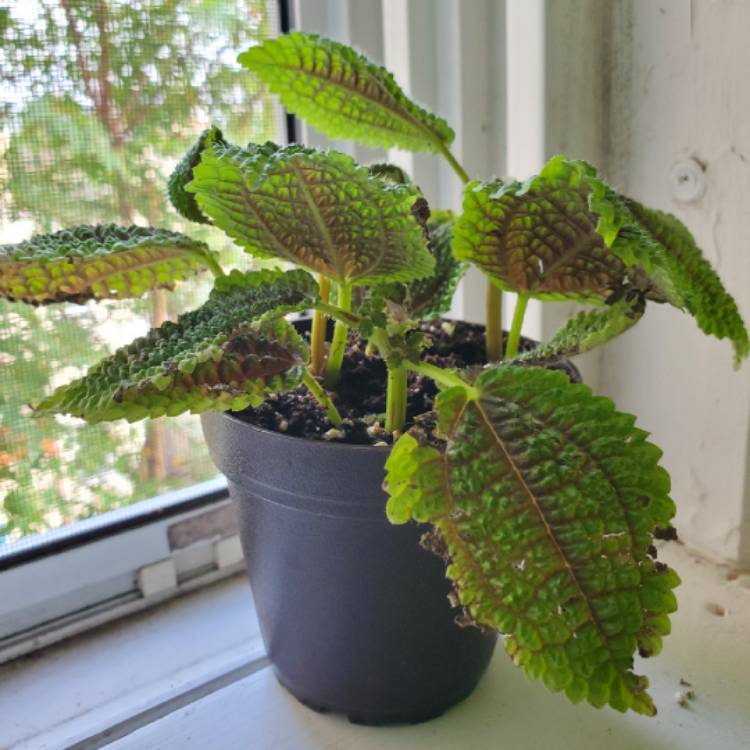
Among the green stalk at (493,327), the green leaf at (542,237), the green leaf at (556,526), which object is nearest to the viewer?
the green leaf at (556,526)

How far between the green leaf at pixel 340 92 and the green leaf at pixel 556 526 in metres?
0.29

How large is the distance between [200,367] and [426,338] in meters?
0.19

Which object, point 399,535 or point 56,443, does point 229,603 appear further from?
point 399,535

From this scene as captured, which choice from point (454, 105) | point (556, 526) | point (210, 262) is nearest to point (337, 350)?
point (210, 262)

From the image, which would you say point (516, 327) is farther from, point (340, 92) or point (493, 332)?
point (340, 92)

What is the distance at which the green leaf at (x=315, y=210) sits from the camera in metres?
0.51

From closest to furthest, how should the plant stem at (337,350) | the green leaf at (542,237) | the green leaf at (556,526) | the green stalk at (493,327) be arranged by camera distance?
the green leaf at (556,526) < the green leaf at (542,237) < the plant stem at (337,350) < the green stalk at (493,327)

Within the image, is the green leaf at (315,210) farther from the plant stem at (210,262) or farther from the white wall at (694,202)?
the white wall at (694,202)

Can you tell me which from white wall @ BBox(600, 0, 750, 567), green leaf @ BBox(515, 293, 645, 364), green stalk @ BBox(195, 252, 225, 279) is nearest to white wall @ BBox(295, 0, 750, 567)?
white wall @ BBox(600, 0, 750, 567)

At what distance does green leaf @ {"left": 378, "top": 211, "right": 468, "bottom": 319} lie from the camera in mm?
752

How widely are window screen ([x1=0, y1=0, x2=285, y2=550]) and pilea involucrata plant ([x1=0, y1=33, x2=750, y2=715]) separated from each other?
0.56ft

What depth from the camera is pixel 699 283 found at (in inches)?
23.4

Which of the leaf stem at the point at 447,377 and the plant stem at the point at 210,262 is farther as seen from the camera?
the plant stem at the point at 210,262

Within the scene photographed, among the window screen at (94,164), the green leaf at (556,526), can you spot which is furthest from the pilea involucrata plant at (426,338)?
the window screen at (94,164)
